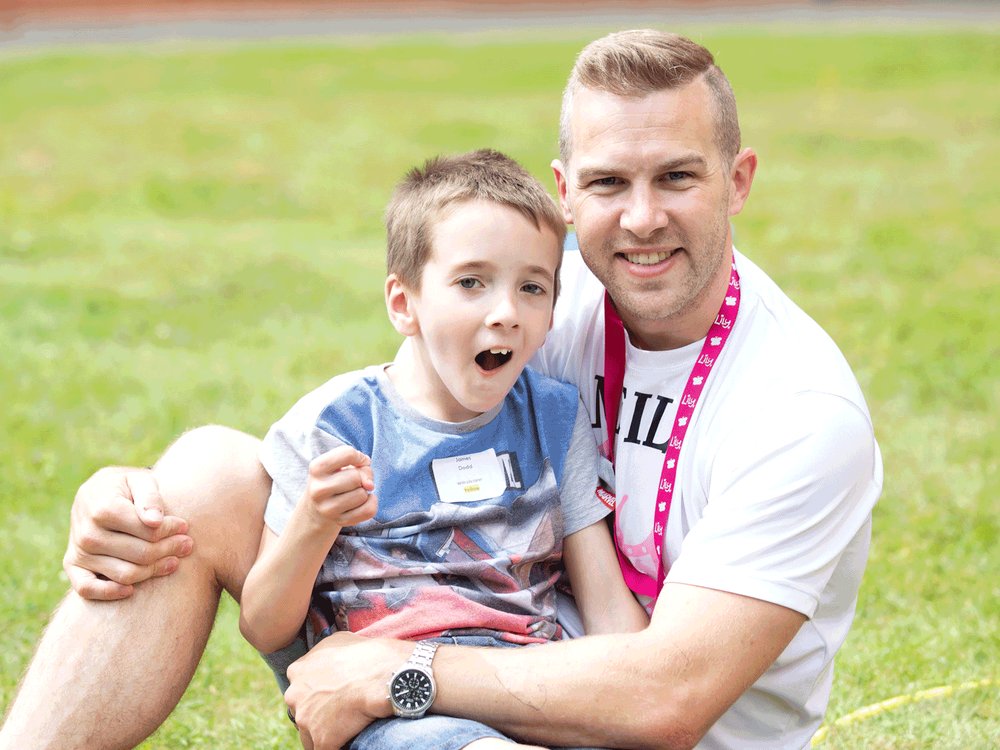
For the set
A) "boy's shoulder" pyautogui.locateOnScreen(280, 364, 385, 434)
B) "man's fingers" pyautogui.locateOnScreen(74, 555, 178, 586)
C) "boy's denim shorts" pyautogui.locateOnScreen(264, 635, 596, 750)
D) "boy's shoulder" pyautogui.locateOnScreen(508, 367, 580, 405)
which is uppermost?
"boy's shoulder" pyautogui.locateOnScreen(280, 364, 385, 434)

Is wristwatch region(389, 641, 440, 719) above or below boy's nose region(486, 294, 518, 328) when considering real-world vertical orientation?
below

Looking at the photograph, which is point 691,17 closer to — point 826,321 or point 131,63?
point 131,63

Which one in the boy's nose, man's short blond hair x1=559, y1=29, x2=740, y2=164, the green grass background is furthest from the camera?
the green grass background

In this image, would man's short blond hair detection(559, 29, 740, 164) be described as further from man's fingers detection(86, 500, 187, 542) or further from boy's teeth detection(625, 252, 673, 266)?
man's fingers detection(86, 500, 187, 542)

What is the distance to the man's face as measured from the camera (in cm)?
342

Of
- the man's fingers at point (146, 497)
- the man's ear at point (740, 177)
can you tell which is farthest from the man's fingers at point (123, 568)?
the man's ear at point (740, 177)

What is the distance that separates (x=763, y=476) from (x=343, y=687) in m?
1.06

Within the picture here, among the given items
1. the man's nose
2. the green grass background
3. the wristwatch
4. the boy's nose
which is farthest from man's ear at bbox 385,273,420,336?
the green grass background

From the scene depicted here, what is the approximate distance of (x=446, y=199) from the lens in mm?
3367

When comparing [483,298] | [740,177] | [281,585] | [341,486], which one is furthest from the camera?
[740,177]

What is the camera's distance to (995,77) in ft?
66.2

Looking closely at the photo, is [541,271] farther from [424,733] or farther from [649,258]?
[424,733]

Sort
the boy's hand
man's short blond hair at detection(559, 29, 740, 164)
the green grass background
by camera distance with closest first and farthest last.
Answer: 1. the boy's hand
2. man's short blond hair at detection(559, 29, 740, 164)
3. the green grass background

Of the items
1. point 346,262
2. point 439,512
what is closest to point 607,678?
point 439,512
